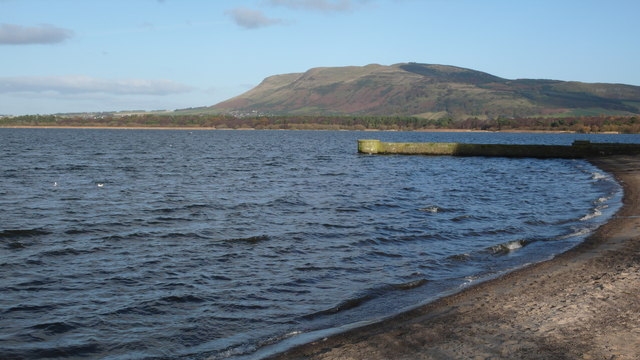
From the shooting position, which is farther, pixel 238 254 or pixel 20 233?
pixel 20 233

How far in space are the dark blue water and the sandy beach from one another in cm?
116

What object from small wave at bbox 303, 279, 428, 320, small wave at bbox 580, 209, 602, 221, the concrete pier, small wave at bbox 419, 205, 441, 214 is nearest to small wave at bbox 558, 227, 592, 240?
small wave at bbox 580, 209, 602, 221

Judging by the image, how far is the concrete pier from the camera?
241 ft

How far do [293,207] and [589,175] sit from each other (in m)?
31.5

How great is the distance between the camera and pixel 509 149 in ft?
255

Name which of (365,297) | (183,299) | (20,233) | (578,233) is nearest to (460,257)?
(365,297)

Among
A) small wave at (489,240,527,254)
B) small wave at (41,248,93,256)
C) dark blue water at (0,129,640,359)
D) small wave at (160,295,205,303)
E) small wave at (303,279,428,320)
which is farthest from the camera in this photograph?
small wave at (489,240,527,254)

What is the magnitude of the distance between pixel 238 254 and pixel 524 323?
10.3m

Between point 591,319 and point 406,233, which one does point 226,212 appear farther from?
point 591,319

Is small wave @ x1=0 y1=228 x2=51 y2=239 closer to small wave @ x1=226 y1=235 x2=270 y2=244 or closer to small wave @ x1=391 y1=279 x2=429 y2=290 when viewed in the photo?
small wave @ x1=226 y1=235 x2=270 y2=244

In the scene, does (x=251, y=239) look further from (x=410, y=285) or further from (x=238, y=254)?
(x=410, y=285)

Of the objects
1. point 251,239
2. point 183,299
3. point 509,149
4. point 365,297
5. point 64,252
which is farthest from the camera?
point 509,149

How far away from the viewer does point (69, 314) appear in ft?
42.1

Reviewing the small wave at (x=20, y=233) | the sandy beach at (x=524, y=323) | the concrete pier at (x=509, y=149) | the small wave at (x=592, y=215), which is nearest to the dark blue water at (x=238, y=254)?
the small wave at (x=20, y=233)
